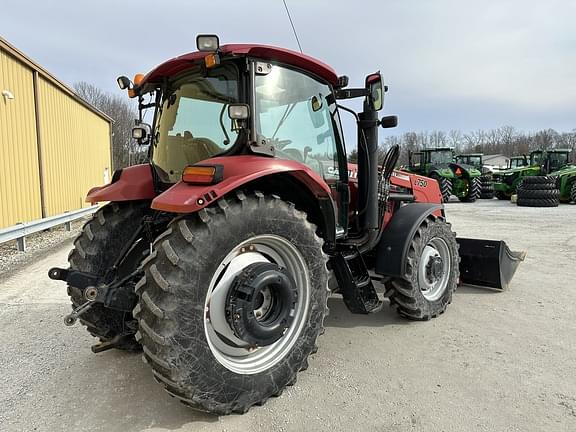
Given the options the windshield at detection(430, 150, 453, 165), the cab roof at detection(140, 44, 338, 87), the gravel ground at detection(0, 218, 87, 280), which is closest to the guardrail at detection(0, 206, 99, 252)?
the gravel ground at detection(0, 218, 87, 280)

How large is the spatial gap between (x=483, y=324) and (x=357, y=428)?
214 centimetres

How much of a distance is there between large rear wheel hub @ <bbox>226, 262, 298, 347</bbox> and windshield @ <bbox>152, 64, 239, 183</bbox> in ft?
→ 3.03

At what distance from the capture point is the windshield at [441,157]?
20.3m

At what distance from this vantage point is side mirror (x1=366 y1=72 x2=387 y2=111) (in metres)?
3.36

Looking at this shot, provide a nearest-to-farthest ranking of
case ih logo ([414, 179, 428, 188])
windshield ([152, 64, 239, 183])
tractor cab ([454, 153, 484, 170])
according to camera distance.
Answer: windshield ([152, 64, 239, 183])
case ih logo ([414, 179, 428, 188])
tractor cab ([454, 153, 484, 170])

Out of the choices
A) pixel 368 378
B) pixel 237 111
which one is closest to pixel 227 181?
pixel 237 111

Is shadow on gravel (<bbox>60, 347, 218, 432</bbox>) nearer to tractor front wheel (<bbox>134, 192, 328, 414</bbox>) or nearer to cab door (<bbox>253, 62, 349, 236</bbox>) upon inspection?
tractor front wheel (<bbox>134, 192, 328, 414</bbox>)

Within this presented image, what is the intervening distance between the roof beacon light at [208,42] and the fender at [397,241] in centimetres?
234

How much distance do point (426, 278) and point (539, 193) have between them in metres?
14.5

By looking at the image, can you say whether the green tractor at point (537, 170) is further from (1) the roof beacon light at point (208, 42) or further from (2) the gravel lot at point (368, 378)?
(1) the roof beacon light at point (208, 42)

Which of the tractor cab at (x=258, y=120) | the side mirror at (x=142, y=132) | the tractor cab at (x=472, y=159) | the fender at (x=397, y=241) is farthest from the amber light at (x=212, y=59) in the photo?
the tractor cab at (x=472, y=159)

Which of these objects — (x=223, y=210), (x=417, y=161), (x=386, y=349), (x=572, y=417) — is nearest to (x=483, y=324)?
(x=386, y=349)

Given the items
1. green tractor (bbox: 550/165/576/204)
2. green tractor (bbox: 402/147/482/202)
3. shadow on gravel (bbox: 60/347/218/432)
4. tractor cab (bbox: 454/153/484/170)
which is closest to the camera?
shadow on gravel (bbox: 60/347/218/432)

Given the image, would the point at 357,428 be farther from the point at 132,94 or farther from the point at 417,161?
the point at 417,161
